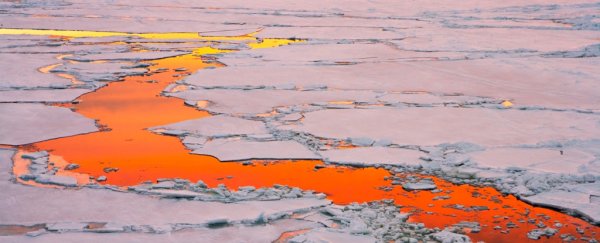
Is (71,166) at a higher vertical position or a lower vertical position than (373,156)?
lower

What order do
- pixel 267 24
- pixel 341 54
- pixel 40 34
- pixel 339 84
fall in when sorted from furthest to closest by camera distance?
pixel 267 24 → pixel 40 34 → pixel 341 54 → pixel 339 84

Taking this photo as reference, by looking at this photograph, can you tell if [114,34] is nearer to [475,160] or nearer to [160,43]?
[160,43]

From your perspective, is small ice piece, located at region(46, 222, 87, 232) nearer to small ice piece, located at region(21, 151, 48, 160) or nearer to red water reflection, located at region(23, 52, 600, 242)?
red water reflection, located at region(23, 52, 600, 242)

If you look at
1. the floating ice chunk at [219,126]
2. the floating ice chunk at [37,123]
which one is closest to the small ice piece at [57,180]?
the floating ice chunk at [37,123]

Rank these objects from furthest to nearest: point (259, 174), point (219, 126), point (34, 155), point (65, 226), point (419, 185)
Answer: point (219, 126), point (34, 155), point (259, 174), point (419, 185), point (65, 226)

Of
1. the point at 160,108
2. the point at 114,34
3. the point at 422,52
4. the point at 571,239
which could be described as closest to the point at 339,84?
the point at 160,108

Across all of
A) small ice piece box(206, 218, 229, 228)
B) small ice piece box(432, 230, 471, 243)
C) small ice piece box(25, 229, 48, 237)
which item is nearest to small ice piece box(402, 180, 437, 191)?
small ice piece box(432, 230, 471, 243)

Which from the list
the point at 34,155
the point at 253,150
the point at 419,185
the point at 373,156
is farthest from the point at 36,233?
the point at 373,156

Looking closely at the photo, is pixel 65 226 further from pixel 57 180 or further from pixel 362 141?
pixel 362 141
